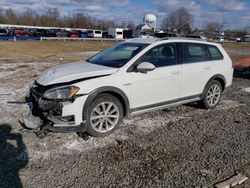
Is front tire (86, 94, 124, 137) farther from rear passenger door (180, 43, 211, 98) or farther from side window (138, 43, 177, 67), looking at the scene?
rear passenger door (180, 43, 211, 98)

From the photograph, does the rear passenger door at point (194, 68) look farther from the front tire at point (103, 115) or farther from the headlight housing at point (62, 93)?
the headlight housing at point (62, 93)

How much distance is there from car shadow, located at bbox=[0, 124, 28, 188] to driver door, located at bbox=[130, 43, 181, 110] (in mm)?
2014

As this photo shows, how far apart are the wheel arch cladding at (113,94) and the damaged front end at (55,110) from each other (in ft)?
0.73

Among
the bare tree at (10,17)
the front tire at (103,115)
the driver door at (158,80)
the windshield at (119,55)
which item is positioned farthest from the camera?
the bare tree at (10,17)

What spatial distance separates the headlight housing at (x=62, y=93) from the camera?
379 cm

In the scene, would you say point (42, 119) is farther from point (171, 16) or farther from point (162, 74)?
point (171, 16)

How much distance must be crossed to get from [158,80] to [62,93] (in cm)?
186

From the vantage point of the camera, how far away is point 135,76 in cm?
438

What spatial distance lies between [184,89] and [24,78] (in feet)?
20.9

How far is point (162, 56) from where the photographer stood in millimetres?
4863

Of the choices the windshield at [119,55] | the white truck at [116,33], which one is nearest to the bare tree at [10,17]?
the white truck at [116,33]

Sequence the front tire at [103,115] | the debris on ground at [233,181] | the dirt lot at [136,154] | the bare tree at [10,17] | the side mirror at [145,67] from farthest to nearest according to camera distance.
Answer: the bare tree at [10,17], the side mirror at [145,67], the front tire at [103,115], the dirt lot at [136,154], the debris on ground at [233,181]

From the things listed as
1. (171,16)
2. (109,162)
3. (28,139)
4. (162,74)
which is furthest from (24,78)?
(171,16)

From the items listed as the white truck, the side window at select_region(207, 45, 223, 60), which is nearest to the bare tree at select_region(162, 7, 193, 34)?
the white truck
